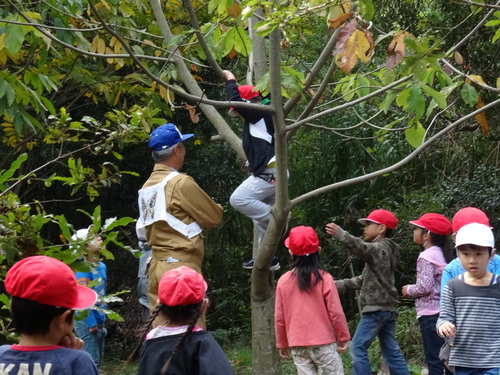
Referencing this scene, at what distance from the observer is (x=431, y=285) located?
6684 millimetres

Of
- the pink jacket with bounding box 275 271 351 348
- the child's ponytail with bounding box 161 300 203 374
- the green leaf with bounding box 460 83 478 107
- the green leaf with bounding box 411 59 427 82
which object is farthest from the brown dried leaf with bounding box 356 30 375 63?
the pink jacket with bounding box 275 271 351 348

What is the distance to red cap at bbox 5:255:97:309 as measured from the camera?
9.13ft

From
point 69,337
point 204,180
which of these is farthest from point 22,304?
point 204,180

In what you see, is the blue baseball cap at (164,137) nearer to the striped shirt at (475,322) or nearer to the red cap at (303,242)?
the red cap at (303,242)

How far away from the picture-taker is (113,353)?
1157 centimetres

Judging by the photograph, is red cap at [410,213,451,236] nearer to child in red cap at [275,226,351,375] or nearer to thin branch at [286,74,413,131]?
child in red cap at [275,226,351,375]

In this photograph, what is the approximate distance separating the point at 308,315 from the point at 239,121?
18.9 ft

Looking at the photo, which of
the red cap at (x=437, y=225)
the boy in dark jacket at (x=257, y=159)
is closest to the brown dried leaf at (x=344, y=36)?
the boy in dark jacket at (x=257, y=159)

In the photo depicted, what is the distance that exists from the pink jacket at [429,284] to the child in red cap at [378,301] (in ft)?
1.13

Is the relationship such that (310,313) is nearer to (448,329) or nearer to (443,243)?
(443,243)

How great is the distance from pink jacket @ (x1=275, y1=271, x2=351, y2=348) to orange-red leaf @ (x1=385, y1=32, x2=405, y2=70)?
2764mm

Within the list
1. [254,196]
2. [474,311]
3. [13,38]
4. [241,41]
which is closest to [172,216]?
[254,196]

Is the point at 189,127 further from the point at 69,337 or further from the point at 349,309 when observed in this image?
the point at 69,337

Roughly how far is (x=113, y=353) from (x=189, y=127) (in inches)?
137
